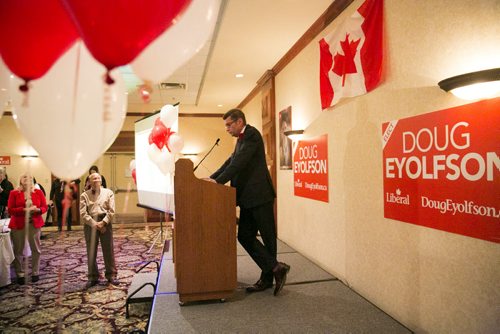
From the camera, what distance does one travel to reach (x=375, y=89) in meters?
2.53

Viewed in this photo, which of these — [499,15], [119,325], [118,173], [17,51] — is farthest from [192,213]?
[118,173]

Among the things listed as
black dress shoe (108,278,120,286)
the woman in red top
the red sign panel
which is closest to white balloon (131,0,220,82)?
black dress shoe (108,278,120,286)

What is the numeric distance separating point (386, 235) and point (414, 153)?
0.67m

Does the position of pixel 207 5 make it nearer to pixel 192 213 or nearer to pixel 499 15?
pixel 499 15

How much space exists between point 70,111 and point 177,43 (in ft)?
1.25

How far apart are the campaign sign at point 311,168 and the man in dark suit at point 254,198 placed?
0.97 meters

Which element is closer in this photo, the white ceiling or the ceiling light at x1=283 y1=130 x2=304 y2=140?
the white ceiling

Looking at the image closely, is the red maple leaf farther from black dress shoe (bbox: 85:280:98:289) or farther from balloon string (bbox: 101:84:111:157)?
black dress shoe (bbox: 85:280:98:289)

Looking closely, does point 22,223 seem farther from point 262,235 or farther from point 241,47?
point 241,47

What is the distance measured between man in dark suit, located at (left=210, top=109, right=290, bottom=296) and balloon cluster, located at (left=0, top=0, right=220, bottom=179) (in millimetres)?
1607

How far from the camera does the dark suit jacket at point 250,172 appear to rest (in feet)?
8.64

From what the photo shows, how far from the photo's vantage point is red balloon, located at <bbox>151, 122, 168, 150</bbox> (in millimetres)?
4141

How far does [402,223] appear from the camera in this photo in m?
2.24

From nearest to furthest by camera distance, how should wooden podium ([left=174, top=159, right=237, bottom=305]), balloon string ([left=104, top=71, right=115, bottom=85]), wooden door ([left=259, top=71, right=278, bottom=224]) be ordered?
balloon string ([left=104, top=71, right=115, bottom=85]), wooden podium ([left=174, top=159, right=237, bottom=305]), wooden door ([left=259, top=71, right=278, bottom=224])
